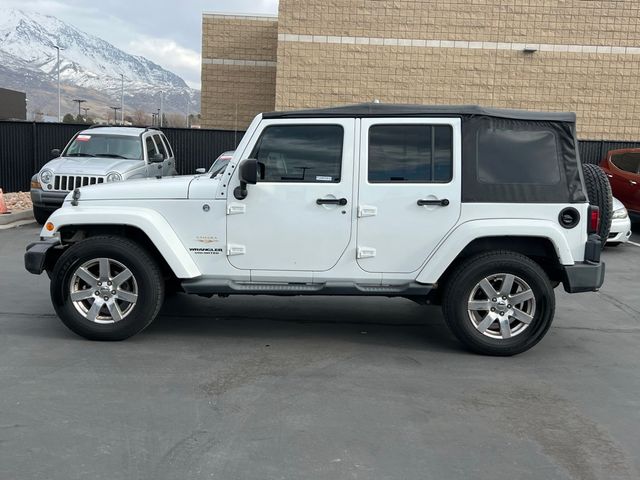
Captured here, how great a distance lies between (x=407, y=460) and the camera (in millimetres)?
3615

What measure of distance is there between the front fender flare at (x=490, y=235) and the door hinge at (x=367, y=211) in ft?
2.04

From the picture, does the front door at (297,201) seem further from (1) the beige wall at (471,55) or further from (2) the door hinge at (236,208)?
(1) the beige wall at (471,55)

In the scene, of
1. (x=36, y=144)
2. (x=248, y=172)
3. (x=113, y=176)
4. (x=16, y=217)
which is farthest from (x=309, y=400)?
(x=36, y=144)

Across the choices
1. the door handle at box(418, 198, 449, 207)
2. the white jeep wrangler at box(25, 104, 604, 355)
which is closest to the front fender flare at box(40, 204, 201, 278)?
the white jeep wrangler at box(25, 104, 604, 355)

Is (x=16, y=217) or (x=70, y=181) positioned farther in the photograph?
(x=16, y=217)

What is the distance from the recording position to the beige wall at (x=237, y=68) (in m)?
24.8

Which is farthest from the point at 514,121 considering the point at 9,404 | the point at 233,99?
the point at 233,99

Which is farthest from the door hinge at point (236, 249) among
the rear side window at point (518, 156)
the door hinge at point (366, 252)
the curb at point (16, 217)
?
the curb at point (16, 217)

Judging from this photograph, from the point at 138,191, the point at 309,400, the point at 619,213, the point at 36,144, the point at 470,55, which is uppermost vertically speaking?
the point at 470,55

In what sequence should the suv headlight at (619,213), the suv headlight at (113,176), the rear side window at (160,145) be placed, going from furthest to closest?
the rear side window at (160,145)
the suv headlight at (113,176)
the suv headlight at (619,213)

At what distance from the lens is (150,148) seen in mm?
13445

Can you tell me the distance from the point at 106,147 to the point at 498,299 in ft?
32.1

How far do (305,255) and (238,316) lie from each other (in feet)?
4.69

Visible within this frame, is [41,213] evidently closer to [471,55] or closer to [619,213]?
[619,213]
